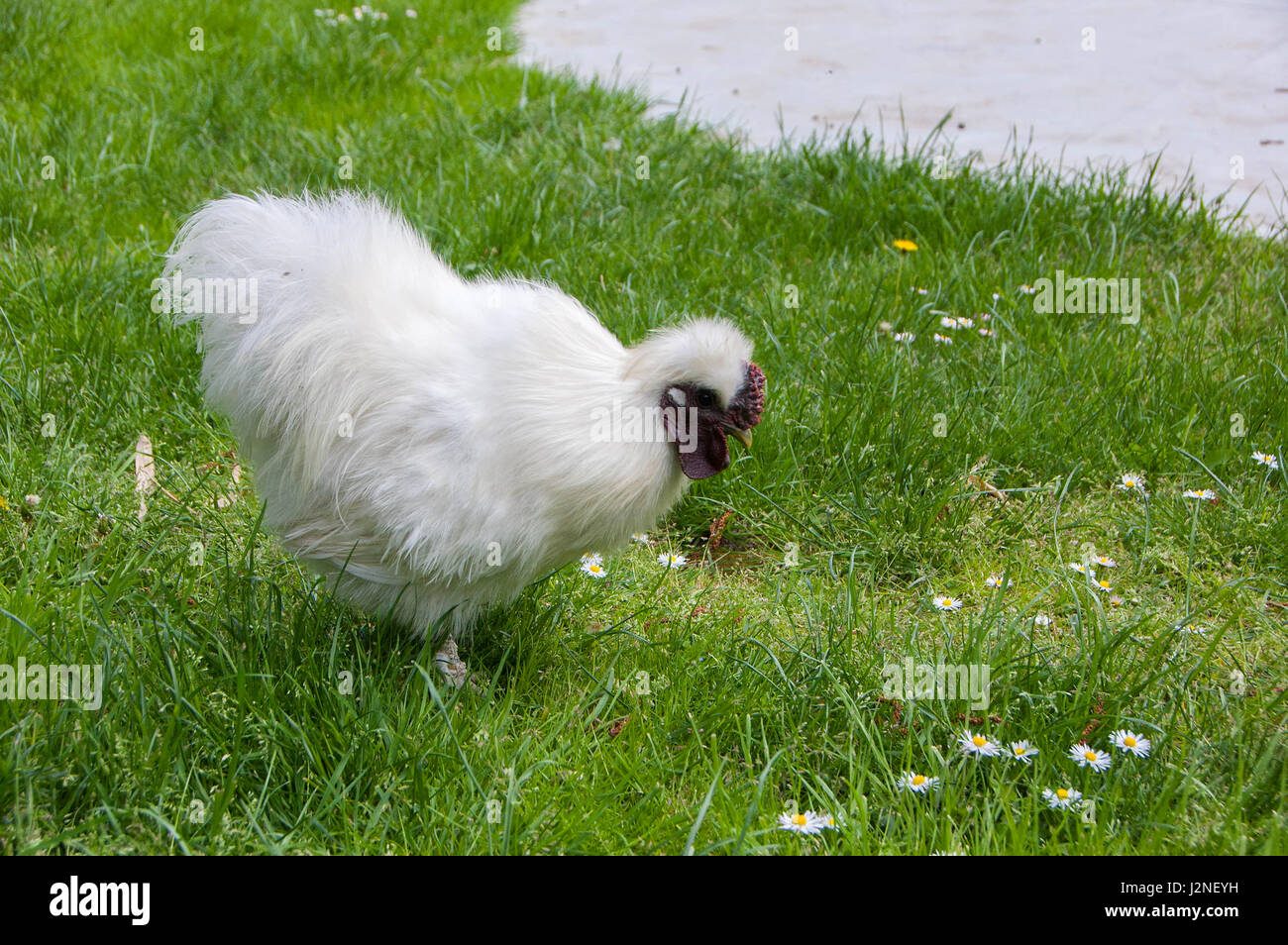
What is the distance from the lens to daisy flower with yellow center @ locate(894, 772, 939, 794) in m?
2.61

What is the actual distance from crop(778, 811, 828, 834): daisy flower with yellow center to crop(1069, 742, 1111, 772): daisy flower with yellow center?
23.6 inches

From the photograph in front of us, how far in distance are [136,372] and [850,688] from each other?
271cm

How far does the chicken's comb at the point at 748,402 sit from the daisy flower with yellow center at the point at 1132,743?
3.52 ft

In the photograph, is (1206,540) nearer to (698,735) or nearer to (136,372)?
(698,735)

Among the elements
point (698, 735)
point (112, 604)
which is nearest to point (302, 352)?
point (112, 604)

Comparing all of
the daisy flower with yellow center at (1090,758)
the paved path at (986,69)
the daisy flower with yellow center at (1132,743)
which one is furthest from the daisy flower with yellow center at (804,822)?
the paved path at (986,69)

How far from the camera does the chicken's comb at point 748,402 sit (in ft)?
8.83

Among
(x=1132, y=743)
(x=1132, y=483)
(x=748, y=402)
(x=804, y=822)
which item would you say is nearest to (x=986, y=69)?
(x=1132, y=483)

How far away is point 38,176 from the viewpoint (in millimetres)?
5301

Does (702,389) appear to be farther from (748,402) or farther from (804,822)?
(804,822)

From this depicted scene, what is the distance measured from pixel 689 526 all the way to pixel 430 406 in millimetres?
1358

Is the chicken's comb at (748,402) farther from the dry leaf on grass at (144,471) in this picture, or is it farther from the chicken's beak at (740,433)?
the dry leaf on grass at (144,471)

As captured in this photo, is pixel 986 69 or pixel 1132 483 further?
pixel 986 69

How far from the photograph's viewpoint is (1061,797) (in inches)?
102
